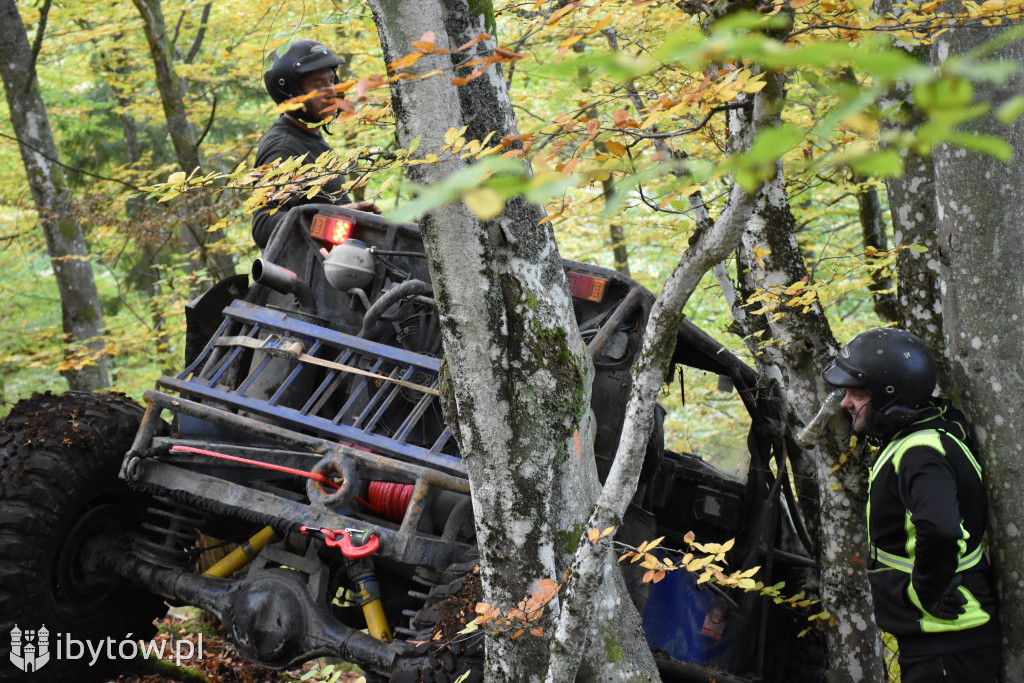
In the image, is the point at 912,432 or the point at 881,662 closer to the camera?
the point at 912,432

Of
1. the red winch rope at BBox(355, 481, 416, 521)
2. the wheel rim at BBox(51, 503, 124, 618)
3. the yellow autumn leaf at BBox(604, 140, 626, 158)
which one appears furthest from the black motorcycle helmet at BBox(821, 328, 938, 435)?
the wheel rim at BBox(51, 503, 124, 618)

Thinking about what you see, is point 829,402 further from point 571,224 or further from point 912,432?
point 571,224

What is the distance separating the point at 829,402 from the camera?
4.46 m

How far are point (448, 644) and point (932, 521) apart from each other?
1.96m

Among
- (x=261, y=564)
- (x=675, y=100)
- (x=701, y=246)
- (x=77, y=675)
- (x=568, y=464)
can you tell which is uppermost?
(x=675, y=100)

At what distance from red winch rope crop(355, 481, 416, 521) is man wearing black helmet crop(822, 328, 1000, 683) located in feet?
7.15

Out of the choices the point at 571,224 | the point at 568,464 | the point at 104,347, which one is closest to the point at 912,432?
the point at 568,464

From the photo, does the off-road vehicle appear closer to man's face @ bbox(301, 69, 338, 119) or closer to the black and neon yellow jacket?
man's face @ bbox(301, 69, 338, 119)

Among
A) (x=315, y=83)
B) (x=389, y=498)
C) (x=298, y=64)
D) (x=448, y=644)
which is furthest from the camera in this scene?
(x=315, y=83)

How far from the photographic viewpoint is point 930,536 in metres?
3.51

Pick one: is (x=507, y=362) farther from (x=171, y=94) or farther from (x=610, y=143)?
(x=171, y=94)

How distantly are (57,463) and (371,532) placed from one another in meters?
1.92

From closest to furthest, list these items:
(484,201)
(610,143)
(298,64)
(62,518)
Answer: (484,201)
(610,143)
(62,518)
(298,64)
